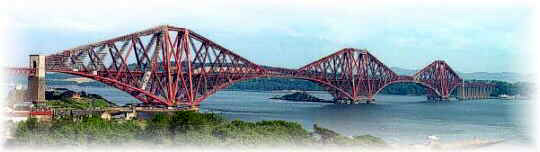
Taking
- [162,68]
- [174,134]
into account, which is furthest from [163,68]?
[174,134]

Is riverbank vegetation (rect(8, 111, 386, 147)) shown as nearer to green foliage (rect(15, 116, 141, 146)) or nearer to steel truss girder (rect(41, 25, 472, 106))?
green foliage (rect(15, 116, 141, 146))

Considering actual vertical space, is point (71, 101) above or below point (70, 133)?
above

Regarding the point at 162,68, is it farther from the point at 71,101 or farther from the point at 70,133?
the point at 70,133

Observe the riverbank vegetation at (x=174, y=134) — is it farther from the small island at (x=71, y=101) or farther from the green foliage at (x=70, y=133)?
the small island at (x=71, y=101)

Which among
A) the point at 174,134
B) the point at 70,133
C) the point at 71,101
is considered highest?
the point at 71,101

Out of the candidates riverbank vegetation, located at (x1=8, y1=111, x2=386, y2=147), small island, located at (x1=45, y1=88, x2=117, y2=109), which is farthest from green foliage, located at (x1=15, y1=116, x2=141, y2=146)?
small island, located at (x1=45, y1=88, x2=117, y2=109)

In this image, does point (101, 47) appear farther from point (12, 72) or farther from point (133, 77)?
point (12, 72)

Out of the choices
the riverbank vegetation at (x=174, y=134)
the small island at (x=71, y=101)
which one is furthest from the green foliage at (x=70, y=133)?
the small island at (x=71, y=101)

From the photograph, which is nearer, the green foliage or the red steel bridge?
the green foliage

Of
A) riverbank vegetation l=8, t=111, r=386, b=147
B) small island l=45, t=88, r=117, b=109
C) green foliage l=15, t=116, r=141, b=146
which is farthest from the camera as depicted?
small island l=45, t=88, r=117, b=109
